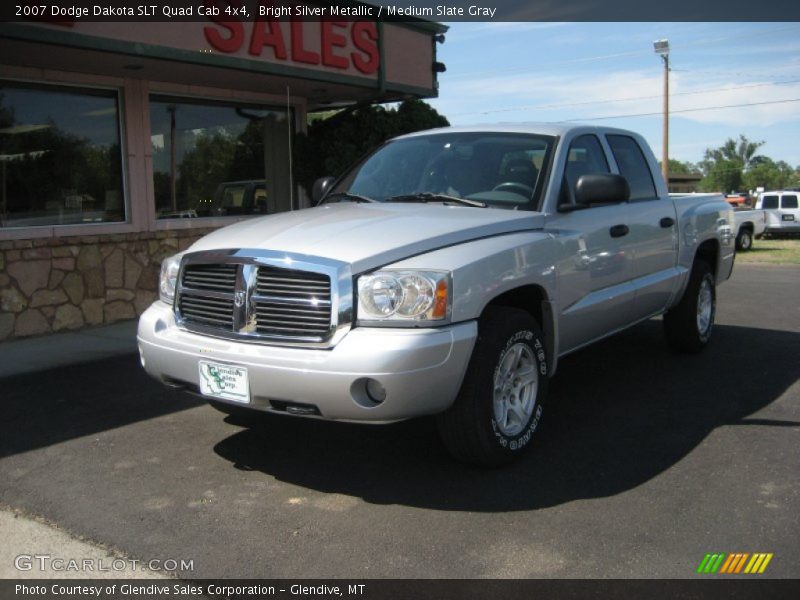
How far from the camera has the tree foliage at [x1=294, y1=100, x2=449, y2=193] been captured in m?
11.2

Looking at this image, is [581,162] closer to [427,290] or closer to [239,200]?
[427,290]

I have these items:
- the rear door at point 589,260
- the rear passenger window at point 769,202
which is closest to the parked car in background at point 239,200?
the rear door at point 589,260

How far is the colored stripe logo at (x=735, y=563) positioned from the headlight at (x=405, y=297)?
1.52 meters

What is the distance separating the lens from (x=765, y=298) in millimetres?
10688

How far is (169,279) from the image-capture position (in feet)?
14.9

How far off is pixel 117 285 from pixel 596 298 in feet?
19.8

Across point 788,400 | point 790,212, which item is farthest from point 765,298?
point 790,212

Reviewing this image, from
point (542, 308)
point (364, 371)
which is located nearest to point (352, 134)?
point (542, 308)

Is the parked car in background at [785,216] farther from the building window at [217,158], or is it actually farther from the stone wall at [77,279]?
the stone wall at [77,279]

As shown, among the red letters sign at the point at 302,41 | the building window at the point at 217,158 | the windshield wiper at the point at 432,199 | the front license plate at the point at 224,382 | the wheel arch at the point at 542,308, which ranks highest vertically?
the red letters sign at the point at 302,41

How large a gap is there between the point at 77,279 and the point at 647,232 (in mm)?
6070

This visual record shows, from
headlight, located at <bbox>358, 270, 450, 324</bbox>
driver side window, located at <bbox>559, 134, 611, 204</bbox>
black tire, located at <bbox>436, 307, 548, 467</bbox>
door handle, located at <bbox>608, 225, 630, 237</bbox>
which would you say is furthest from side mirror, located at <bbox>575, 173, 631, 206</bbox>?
headlight, located at <bbox>358, 270, 450, 324</bbox>

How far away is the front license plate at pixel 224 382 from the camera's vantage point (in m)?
3.83

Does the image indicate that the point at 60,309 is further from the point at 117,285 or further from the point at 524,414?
the point at 524,414
